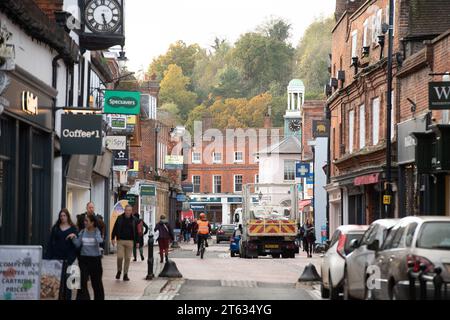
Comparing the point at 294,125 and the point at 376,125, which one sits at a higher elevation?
the point at 294,125

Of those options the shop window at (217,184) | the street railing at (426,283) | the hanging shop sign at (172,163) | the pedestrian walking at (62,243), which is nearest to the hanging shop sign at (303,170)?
the hanging shop sign at (172,163)

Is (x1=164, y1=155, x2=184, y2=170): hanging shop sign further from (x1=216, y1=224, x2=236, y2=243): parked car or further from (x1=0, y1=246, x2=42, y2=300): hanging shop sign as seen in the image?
(x1=0, y1=246, x2=42, y2=300): hanging shop sign

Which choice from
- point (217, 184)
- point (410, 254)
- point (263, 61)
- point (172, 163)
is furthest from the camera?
point (263, 61)

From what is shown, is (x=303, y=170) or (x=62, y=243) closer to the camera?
(x=62, y=243)

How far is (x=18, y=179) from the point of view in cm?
2370

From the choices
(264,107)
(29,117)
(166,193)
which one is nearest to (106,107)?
(29,117)

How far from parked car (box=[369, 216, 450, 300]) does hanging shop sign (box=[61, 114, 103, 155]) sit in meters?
11.8

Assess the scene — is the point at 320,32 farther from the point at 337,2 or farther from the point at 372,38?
the point at 372,38

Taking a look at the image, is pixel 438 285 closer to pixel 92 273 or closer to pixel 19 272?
pixel 19 272

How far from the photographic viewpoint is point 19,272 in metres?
16.6

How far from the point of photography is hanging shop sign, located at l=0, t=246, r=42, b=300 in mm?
16562

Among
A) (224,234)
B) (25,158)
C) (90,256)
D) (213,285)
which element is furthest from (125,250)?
(224,234)

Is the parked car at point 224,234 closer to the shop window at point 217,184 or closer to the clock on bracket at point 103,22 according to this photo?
the shop window at point 217,184

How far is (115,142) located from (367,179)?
9578 mm
